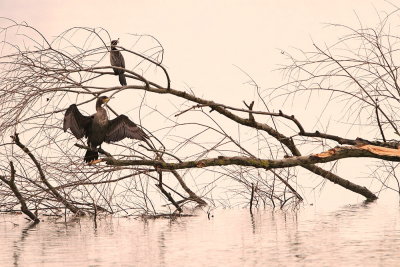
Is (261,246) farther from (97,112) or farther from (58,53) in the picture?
(97,112)

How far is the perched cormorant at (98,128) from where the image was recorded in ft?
30.6

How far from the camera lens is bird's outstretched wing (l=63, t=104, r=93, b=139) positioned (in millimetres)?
9273

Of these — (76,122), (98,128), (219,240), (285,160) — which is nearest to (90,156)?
(76,122)

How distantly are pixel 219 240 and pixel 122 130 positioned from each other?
96.5 inches

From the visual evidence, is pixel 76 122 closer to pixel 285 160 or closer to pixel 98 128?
pixel 98 128

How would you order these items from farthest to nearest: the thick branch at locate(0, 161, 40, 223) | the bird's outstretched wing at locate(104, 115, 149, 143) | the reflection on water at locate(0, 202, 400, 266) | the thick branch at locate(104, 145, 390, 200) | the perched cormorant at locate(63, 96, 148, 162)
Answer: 1. the thick branch at locate(0, 161, 40, 223)
2. the bird's outstretched wing at locate(104, 115, 149, 143)
3. the perched cormorant at locate(63, 96, 148, 162)
4. the thick branch at locate(104, 145, 390, 200)
5. the reflection on water at locate(0, 202, 400, 266)

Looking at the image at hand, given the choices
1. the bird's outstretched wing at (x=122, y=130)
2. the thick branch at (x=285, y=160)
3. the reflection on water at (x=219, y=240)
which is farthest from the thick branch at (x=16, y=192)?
the thick branch at (x=285, y=160)

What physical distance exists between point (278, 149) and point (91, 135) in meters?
2.25

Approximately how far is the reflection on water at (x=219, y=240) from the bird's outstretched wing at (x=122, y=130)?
1.00 m

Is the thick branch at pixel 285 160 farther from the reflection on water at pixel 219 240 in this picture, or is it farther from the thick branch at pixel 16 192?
the thick branch at pixel 16 192

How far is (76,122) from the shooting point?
9.51 meters

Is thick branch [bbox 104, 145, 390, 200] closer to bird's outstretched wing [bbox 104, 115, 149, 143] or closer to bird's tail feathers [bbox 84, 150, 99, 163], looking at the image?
bird's tail feathers [bbox 84, 150, 99, 163]

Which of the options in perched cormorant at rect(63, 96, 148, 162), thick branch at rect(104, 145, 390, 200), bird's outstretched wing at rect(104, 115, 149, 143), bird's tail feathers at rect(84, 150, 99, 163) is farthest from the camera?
bird's outstretched wing at rect(104, 115, 149, 143)

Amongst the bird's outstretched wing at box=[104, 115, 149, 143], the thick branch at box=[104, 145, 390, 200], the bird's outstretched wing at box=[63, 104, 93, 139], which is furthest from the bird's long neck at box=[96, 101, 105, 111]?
the thick branch at box=[104, 145, 390, 200]
